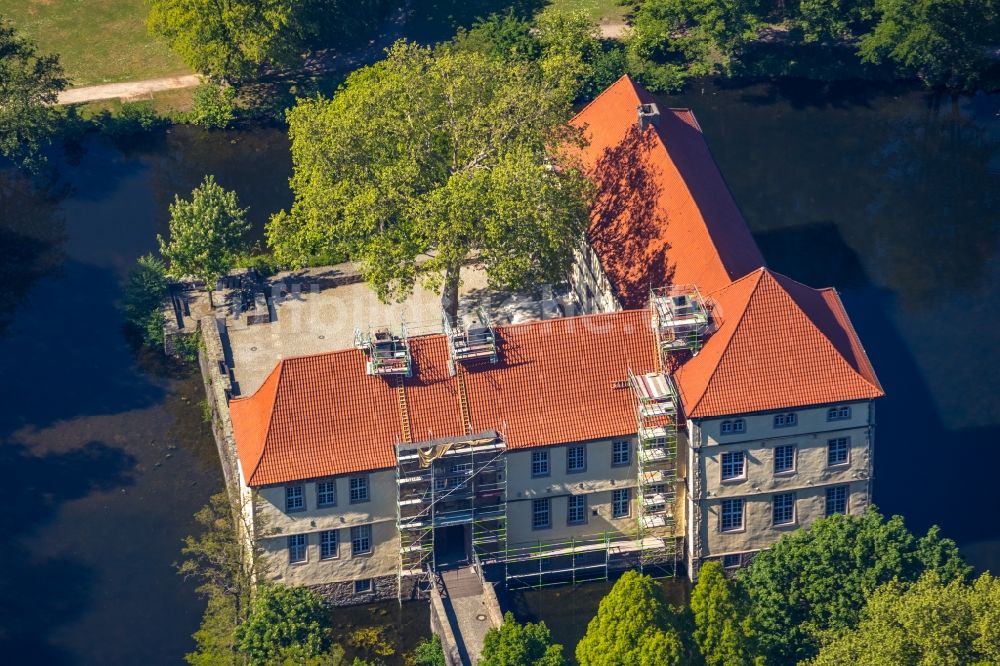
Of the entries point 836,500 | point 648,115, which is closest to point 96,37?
point 648,115

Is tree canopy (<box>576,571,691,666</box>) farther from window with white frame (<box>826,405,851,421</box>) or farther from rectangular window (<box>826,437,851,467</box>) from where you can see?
window with white frame (<box>826,405,851,421</box>)

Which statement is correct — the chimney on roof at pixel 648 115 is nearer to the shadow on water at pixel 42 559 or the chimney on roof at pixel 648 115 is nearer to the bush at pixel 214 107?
the shadow on water at pixel 42 559

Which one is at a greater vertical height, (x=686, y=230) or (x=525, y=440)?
(x=686, y=230)

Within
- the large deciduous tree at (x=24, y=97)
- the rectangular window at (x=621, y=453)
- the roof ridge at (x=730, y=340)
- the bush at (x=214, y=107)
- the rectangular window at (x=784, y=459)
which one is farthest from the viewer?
the bush at (x=214, y=107)

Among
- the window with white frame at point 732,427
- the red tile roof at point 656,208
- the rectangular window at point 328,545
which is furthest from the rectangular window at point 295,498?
the red tile roof at point 656,208

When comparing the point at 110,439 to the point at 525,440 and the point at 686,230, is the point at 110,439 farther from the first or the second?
the point at 686,230

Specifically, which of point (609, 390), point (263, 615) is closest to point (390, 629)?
point (263, 615)

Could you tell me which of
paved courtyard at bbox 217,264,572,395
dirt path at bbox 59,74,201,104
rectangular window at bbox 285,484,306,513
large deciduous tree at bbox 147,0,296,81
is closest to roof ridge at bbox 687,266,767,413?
rectangular window at bbox 285,484,306,513
